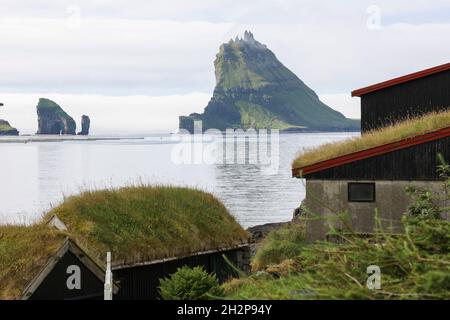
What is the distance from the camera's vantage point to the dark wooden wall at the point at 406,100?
3575 centimetres

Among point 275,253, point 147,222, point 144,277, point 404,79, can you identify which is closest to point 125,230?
point 147,222

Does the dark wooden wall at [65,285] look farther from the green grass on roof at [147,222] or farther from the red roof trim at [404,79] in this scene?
the red roof trim at [404,79]

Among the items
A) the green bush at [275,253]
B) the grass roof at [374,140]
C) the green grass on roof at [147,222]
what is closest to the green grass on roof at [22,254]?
the green grass on roof at [147,222]

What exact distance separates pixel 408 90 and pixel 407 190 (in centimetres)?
989

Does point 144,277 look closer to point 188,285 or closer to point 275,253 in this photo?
point 188,285

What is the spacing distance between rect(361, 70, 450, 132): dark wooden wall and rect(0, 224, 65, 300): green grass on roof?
2097 cm

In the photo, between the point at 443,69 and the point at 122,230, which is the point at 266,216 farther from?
the point at 122,230

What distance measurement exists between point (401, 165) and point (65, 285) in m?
15.3

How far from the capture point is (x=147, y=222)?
28.1m

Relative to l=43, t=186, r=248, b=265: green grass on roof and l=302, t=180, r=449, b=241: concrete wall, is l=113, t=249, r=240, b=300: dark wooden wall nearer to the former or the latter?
l=43, t=186, r=248, b=265: green grass on roof

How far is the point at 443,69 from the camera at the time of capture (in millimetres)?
35438

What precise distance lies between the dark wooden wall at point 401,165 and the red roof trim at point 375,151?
16 cm
